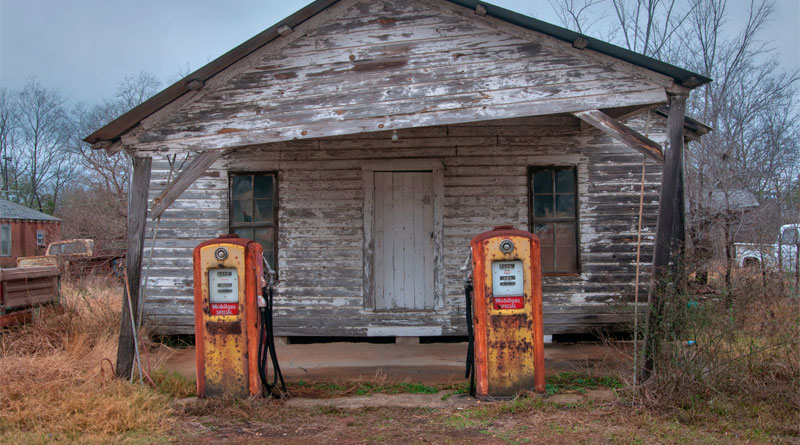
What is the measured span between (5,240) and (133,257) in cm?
2618

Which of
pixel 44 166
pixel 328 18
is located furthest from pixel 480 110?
pixel 44 166

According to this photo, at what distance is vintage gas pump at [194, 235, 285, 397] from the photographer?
Answer: 522 centimetres

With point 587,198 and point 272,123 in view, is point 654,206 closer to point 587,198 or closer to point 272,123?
point 587,198

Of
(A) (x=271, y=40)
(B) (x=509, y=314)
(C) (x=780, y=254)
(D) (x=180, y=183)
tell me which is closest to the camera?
(B) (x=509, y=314)

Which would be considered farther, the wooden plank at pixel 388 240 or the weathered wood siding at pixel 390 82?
the wooden plank at pixel 388 240

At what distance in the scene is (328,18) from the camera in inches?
243

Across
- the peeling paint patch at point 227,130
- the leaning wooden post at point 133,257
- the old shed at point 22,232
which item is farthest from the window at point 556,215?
the old shed at point 22,232

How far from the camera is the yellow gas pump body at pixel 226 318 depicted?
5219mm

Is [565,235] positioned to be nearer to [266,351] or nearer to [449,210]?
[449,210]

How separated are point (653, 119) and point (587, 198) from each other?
140 cm

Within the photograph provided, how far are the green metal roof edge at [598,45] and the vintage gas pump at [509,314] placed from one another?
6.66ft

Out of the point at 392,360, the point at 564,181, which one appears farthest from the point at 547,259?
the point at 392,360

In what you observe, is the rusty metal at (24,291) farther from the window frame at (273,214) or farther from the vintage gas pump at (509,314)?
the vintage gas pump at (509,314)

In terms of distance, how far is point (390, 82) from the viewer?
5875mm
